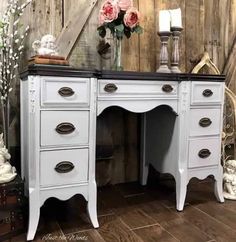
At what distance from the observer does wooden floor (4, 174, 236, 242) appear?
5.10 ft

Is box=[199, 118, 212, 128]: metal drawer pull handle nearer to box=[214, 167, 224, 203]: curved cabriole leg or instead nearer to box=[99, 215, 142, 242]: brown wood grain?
box=[214, 167, 224, 203]: curved cabriole leg

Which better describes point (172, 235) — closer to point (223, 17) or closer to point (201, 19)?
point (201, 19)

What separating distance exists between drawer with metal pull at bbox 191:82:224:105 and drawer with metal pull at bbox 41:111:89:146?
0.73 m

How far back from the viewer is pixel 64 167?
1534mm

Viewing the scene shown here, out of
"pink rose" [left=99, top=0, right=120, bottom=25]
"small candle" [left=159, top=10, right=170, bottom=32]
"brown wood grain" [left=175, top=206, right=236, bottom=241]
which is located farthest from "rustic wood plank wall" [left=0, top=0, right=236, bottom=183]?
"brown wood grain" [left=175, top=206, right=236, bottom=241]

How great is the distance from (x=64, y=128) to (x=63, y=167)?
0.21 metres

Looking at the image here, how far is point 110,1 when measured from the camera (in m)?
1.76

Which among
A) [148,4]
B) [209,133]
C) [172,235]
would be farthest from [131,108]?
[148,4]

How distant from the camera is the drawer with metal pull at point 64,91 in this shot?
1.45 metres

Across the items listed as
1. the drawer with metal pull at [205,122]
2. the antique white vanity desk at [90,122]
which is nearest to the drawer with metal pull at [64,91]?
the antique white vanity desk at [90,122]

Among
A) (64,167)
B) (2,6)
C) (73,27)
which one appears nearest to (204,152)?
(64,167)

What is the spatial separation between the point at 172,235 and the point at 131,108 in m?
0.74

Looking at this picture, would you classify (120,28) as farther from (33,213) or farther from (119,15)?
(33,213)

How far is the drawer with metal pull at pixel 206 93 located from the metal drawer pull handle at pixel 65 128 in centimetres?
81
